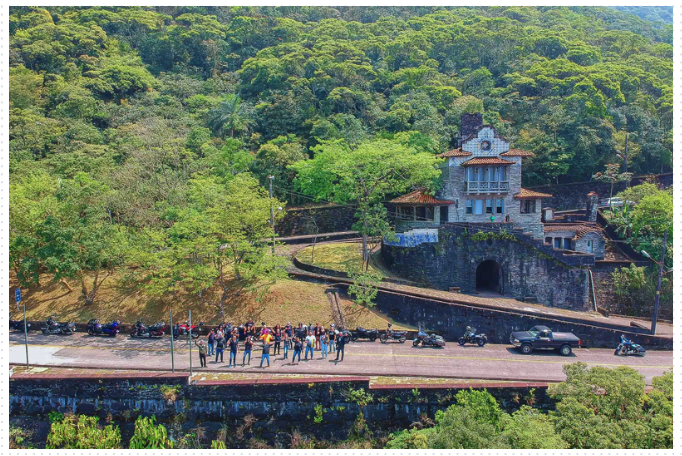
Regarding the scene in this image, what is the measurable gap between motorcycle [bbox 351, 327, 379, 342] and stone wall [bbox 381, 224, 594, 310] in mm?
8196

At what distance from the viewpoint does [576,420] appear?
14.2 meters

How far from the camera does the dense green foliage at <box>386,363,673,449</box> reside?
44.3ft

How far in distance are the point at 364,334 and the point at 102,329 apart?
38.7 ft

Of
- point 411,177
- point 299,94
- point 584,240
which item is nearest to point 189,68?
point 299,94

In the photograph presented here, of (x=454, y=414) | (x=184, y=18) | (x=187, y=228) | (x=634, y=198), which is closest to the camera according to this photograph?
(x=454, y=414)

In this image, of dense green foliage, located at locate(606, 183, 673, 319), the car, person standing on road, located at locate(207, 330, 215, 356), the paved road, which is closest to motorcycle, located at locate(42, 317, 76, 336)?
the paved road

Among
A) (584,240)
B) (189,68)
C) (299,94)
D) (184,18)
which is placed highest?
(184,18)

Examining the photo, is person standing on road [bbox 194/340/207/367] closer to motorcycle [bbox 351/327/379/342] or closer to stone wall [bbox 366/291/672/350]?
motorcycle [bbox 351/327/379/342]

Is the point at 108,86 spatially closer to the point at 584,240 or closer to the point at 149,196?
the point at 149,196

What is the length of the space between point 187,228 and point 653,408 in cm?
1926

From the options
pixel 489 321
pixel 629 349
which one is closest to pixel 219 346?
pixel 489 321

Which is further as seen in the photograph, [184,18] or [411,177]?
[184,18]

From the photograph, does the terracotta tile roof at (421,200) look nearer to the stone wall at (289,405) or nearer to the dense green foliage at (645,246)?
the dense green foliage at (645,246)

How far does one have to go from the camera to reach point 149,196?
31875mm
